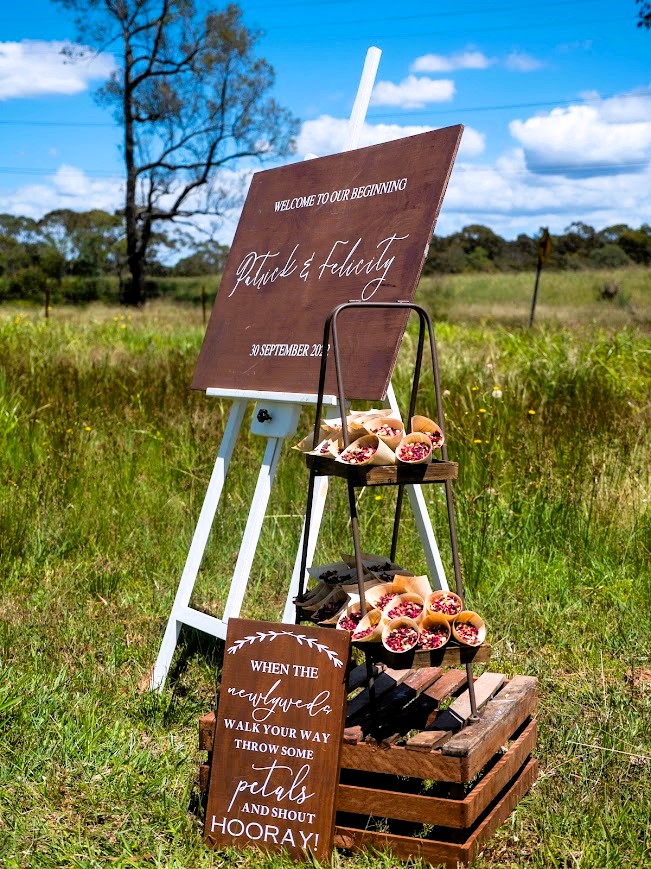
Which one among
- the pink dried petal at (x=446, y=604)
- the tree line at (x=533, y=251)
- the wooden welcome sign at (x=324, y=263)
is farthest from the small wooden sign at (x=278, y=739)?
the tree line at (x=533, y=251)

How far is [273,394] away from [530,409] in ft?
10.8

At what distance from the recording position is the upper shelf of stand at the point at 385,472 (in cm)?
→ 233

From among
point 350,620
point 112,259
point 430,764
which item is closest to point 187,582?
point 350,620

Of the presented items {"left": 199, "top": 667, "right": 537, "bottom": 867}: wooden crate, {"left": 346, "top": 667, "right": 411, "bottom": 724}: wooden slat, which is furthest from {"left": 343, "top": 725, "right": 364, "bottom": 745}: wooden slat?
{"left": 346, "top": 667, "right": 411, "bottom": 724}: wooden slat

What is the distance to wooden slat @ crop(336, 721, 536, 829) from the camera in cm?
225

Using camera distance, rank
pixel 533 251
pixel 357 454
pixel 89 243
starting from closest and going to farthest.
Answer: pixel 357 454 → pixel 89 243 → pixel 533 251

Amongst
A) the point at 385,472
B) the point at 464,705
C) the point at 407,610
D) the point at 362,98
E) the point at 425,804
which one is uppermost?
the point at 362,98

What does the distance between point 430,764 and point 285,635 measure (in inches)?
19.2

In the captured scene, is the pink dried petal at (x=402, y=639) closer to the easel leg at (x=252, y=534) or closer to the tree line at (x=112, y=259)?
the easel leg at (x=252, y=534)

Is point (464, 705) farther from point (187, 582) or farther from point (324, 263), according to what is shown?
point (324, 263)

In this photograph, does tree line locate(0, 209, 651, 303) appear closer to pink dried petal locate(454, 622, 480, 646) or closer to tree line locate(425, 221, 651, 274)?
tree line locate(425, 221, 651, 274)

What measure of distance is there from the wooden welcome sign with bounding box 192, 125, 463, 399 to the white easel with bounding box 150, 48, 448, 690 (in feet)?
0.27

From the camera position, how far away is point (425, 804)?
2281 mm

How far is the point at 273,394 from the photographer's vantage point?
10.7ft
